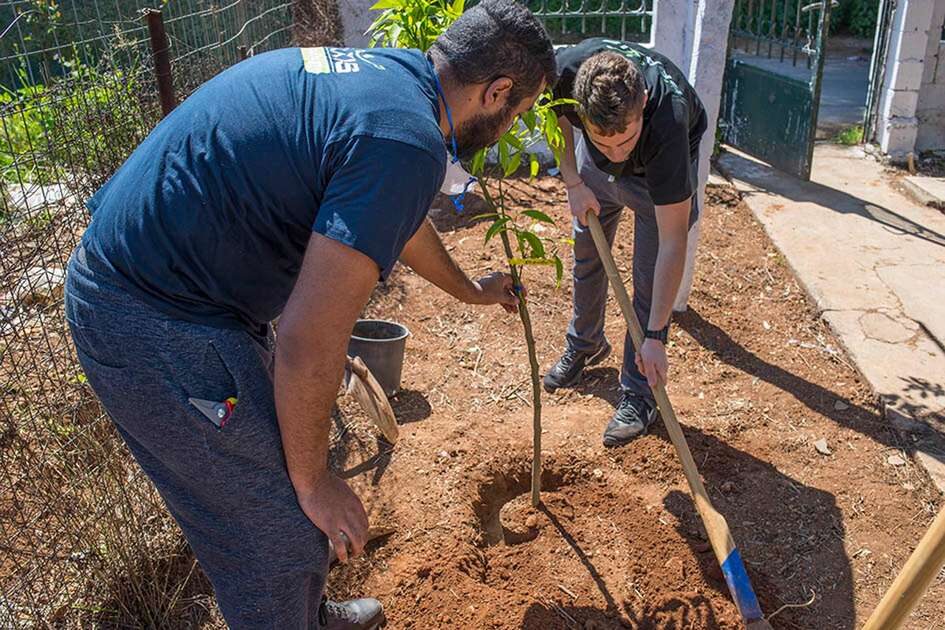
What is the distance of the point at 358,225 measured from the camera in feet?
5.22

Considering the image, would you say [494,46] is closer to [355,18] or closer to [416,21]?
[416,21]

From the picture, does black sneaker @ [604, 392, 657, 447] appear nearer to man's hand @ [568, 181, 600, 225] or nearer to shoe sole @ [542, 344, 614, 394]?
shoe sole @ [542, 344, 614, 394]

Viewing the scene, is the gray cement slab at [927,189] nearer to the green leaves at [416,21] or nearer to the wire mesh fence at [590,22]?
the wire mesh fence at [590,22]

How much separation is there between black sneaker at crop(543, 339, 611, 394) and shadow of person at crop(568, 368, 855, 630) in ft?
1.71

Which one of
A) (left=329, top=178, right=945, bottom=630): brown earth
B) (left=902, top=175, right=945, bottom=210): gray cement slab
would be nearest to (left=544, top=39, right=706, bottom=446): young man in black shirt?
(left=329, top=178, right=945, bottom=630): brown earth

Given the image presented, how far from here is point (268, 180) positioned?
5.63ft

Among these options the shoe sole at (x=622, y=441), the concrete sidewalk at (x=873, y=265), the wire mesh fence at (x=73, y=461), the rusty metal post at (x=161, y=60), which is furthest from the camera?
the concrete sidewalk at (x=873, y=265)

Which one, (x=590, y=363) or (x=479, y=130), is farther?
(x=590, y=363)

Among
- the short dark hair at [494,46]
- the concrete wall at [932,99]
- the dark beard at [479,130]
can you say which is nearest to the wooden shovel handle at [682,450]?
the dark beard at [479,130]

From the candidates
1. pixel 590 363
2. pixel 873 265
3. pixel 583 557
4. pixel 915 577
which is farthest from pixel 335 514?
pixel 873 265

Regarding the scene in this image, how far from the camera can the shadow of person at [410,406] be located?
12.9 ft

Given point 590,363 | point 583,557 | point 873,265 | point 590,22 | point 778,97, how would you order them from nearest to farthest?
point 583,557 < point 590,363 < point 873,265 < point 778,97 < point 590,22

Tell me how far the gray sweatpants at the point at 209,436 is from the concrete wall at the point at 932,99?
24.3ft

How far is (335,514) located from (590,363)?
8.55 ft
